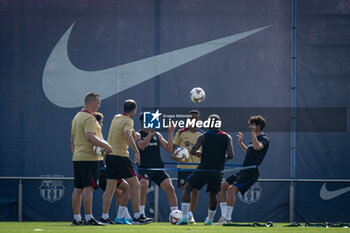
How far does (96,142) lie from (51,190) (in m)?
4.20

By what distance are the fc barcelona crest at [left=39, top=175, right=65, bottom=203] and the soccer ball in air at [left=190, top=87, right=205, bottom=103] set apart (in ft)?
9.87

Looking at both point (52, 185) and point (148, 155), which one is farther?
point (52, 185)

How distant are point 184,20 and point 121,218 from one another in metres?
4.24

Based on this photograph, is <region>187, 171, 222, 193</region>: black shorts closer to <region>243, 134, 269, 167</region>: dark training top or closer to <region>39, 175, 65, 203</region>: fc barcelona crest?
<region>243, 134, 269, 167</region>: dark training top

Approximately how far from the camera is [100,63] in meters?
12.3

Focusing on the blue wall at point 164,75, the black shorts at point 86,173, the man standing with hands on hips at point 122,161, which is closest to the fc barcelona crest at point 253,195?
the blue wall at point 164,75

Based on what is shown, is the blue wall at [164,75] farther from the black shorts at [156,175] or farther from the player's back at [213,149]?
the player's back at [213,149]

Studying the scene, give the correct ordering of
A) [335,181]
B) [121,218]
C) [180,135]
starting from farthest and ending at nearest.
→ 1. [335,181]
2. [180,135]
3. [121,218]

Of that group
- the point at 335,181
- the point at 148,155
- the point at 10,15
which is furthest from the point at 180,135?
the point at 10,15

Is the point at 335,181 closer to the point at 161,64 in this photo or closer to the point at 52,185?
the point at 161,64

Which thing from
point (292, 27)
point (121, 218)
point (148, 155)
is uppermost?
point (292, 27)

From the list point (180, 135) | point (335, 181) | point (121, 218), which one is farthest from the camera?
point (335, 181)

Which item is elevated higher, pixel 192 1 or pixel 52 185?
pixel 192 1

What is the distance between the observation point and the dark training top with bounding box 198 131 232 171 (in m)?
9.37
